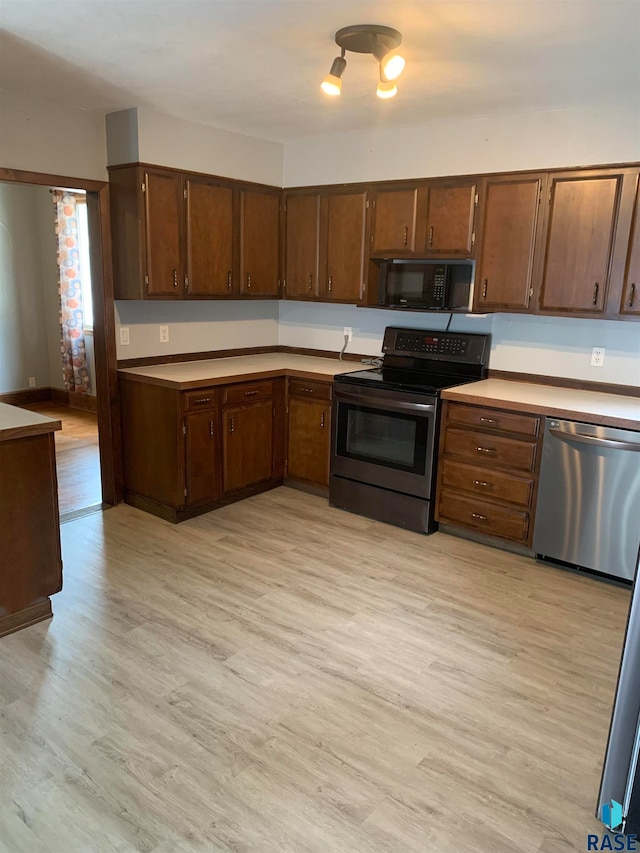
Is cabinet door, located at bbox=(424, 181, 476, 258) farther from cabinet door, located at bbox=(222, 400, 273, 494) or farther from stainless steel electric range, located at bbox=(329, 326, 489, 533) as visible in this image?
cabinet door, located at bbox=(222, 400, 273, 494)

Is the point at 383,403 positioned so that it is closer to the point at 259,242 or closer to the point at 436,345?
the point at 436,345

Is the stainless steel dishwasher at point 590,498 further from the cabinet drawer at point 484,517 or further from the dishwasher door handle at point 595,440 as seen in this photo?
the cabinet drawer at point 484,517

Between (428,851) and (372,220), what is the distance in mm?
3614

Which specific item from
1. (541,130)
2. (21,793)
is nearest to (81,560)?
(21,793)

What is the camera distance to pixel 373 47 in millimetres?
2520

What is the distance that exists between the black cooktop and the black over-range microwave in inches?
17.5

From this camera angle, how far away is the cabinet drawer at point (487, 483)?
3551mm

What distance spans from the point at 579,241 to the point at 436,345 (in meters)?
1.12

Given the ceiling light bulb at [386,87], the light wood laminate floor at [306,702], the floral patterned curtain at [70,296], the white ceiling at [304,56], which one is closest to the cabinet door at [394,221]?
the white ceiling at [304,56]

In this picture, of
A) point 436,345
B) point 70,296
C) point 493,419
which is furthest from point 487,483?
point 70,296

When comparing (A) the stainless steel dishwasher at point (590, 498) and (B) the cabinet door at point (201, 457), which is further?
(B) the cabinet door at point (201, 457)

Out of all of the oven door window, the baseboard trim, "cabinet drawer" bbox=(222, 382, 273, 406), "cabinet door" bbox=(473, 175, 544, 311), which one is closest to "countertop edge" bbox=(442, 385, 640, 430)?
the oven door window

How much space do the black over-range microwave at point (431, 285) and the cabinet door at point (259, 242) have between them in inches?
37.9

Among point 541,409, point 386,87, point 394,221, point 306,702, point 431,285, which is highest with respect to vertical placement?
point 386,87
